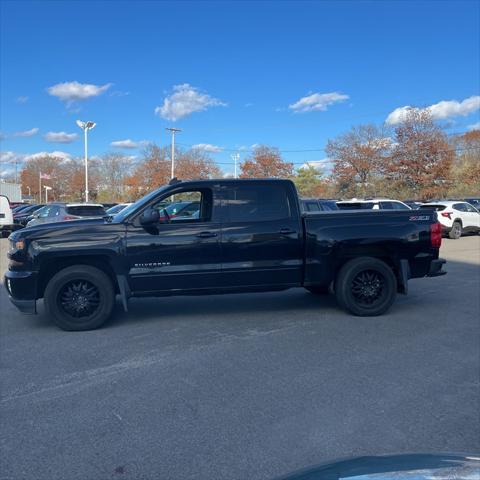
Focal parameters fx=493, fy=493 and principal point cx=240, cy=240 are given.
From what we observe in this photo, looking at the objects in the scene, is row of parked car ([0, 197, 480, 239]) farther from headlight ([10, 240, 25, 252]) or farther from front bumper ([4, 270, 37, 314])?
front bumper ([4, 270, 37, 314])

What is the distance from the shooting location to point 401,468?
178cm

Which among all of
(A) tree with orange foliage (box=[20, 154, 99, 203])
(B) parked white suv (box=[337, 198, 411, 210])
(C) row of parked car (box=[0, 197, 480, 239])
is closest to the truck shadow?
(C) row of parked car (box=[0, 197, 480, 239])

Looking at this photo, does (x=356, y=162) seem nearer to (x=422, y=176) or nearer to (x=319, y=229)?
(x=422, y=176)

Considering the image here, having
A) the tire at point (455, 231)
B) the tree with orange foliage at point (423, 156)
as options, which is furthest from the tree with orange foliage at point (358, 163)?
the tire at point (455, 231)

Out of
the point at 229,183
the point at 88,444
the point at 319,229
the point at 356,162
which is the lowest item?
the point at 88,444

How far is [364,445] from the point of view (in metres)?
3.46

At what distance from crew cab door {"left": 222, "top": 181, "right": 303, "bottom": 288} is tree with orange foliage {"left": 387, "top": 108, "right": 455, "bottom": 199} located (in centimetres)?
4306

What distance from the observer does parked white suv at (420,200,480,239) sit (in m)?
21.8

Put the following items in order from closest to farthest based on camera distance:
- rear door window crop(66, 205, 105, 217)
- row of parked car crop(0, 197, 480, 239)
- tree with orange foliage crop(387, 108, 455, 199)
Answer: row of parked car crop(0, 197, 480, 239)
rear door window crop(66, 205, 105, 217)
tree with orange foliage crop(387, 108, 455, 199)

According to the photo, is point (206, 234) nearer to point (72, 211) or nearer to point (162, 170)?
point (72, 211)

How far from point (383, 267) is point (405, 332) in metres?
1.14

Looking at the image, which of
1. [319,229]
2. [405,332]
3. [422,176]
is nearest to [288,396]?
[405,332]

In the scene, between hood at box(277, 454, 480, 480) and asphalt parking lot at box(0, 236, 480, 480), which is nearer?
hood at box(277, 454, 480, 480)

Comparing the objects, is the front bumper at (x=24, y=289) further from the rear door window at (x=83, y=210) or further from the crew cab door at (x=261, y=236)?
the rear door window at (x=83, y=210)
